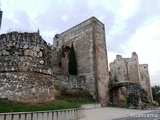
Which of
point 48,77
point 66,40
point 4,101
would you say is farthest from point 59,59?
point 4,101

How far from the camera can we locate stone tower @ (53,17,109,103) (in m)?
17.1

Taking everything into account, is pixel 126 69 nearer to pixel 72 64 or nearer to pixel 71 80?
pixel 72 64

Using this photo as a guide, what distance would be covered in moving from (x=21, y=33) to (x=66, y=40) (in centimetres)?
1462

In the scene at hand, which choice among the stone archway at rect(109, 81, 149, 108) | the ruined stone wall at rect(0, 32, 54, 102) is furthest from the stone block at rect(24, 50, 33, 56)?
the stone archway at rect(109, 81, 149, 108)

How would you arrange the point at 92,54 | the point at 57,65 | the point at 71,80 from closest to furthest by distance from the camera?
1. the point at 71,80
2. the point at 92,54
3. the point at 57,65

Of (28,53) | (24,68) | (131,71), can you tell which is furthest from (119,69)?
(24,68)

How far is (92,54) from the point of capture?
17750 millimetres

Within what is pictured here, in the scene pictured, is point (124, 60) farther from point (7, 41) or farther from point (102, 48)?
point (7, 41)

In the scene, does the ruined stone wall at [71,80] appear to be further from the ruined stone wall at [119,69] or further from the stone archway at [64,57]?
the ruined stone wall at [119,69]

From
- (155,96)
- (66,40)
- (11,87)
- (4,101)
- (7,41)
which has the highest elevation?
(66,40)

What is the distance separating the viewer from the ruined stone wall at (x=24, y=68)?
6.45 metres

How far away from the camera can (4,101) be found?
608 centimetres

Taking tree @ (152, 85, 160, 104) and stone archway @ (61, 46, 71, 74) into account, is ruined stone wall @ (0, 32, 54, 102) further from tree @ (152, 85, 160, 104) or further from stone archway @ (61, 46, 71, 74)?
tree @ (152, 85, 160, 104)

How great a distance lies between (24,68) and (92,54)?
11.6m
